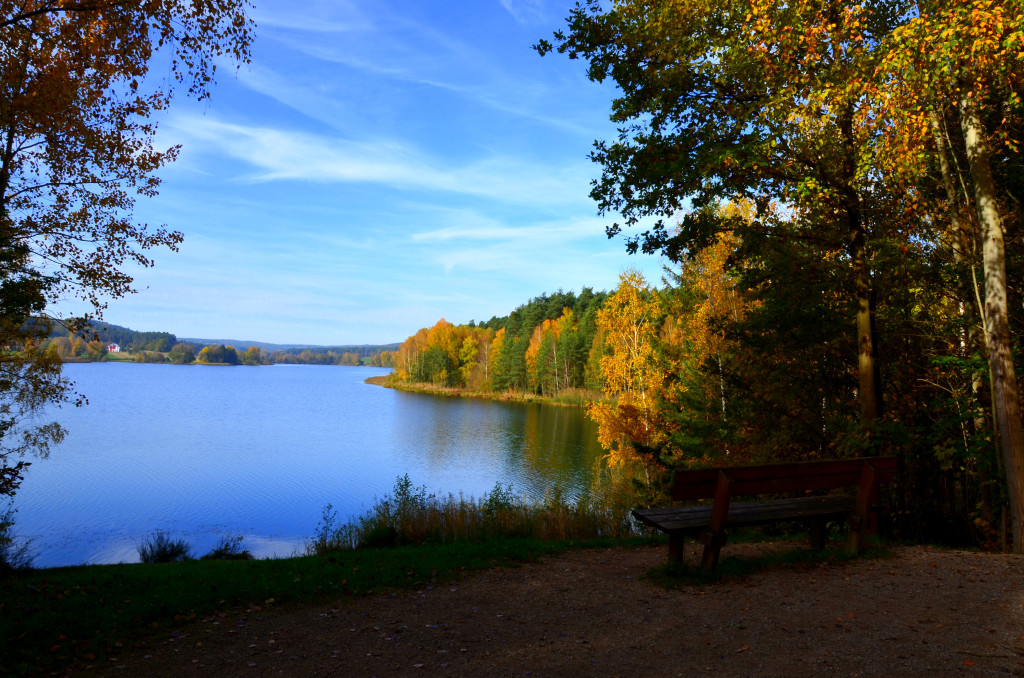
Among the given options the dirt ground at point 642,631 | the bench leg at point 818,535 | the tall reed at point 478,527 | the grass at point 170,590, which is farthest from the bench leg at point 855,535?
the tall reed at point 478,527

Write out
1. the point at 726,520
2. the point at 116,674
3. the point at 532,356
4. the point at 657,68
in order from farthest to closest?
1. the point at 532,356
2. the point at 657,68
3. the point at 726,520
4. the point at 116,674

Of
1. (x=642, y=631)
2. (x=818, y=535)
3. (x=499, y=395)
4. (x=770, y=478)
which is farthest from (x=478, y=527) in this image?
(x=499, y=395)

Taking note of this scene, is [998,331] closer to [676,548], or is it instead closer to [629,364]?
[676,548]

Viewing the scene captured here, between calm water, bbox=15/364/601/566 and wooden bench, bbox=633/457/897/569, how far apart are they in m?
A: 9.55

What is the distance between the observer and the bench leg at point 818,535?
262 inches

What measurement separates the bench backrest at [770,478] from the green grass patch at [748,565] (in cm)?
76

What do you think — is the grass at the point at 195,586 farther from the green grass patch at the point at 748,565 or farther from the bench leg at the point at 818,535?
the bench leg at the point at 818,535

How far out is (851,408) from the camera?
9148 millimetres

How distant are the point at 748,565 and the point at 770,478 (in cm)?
108

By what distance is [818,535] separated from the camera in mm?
6707

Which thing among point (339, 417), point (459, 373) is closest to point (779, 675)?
point (339, 417)

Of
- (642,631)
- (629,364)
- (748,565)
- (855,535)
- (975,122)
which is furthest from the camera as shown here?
(629,364)

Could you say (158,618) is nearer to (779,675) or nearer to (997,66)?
(779,675)

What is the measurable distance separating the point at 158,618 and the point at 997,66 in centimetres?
997
